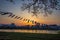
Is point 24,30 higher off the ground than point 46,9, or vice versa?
point 46,9

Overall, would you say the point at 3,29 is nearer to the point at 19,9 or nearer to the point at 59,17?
the point at 19,9

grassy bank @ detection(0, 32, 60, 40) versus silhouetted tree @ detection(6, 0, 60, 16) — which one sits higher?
silhouetted tree @ detection(6, 0, 60, 16)

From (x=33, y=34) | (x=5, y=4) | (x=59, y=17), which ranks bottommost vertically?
(x=33, y=34)

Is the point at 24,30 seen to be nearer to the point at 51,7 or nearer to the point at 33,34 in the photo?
the point at 33,34

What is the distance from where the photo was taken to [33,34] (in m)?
3.85

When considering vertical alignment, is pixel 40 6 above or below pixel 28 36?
above

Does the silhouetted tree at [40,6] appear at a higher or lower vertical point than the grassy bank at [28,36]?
higher

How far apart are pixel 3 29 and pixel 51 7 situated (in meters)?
0.94

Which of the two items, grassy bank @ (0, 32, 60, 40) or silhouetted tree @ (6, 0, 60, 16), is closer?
grassy bank @ (0, 32, 60, 40)

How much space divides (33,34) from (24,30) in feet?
0.58

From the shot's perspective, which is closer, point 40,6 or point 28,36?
point 28,36

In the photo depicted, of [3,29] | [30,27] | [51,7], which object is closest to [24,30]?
[30,27]

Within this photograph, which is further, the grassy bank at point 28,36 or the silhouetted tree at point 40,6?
the silhouetted tree at point 40,6

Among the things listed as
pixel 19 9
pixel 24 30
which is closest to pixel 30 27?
pixel 24 30
